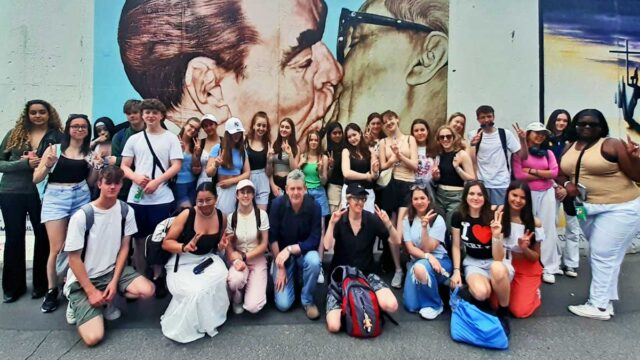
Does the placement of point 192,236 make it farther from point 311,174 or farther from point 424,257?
point 424,257

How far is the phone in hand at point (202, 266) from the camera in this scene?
3.19m

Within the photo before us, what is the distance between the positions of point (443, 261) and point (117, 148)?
386 cm

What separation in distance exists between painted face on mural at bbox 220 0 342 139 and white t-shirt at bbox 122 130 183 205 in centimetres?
180

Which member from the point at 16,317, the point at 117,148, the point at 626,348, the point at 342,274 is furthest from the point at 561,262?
the point at 16,317

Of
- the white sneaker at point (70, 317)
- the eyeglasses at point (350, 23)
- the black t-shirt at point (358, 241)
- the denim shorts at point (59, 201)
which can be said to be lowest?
the white sneaker at point (70, 317)

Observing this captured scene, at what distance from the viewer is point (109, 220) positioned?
3107 mm

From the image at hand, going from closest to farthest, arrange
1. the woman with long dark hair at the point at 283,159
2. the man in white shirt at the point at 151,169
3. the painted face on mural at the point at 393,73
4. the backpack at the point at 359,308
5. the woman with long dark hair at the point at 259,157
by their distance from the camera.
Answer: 1. the backpack at the point at 359,308
2. the man in white shirt at the point at 151,169
3. the woman with long dark hair at the point at 259,157
4. the woman with long dark hair at the point at 283,159
5. the painted face on mural at the point at 393,73

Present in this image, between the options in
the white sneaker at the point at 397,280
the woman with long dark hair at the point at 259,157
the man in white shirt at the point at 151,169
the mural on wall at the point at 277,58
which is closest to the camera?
the man in white shirt at the point at 151,169

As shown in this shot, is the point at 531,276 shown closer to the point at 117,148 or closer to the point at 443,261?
the point at 443,261

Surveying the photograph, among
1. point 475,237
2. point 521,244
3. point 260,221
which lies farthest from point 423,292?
point 260,221

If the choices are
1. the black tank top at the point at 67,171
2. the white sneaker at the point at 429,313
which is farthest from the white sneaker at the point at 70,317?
the white sneaker at the point at 429,313

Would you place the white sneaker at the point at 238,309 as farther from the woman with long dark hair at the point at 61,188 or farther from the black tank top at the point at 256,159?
the woman with long dark hair at the point at 61,188

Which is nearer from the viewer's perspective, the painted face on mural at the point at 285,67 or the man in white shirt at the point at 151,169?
the man in white shirt at the point at 151,169

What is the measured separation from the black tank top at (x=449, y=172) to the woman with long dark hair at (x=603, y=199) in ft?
3.52
